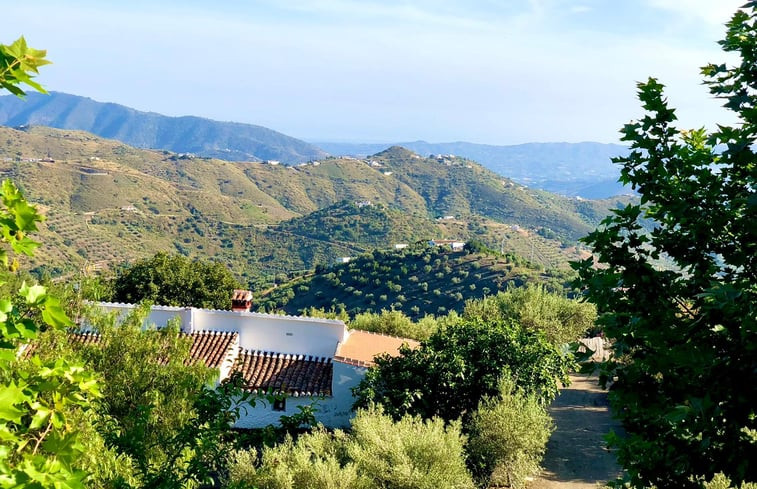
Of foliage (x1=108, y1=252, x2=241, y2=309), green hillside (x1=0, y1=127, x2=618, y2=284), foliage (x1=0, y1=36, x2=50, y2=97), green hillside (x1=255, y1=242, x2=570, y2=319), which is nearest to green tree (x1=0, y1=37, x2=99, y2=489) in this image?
foliage (x1=0, y1=36, x2=50, y2=97)

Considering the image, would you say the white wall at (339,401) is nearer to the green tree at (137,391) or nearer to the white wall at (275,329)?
the white wall at (275,329)

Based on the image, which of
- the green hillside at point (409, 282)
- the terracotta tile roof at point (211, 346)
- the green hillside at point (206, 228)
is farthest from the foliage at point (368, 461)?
the green hillside at point (206, 228)

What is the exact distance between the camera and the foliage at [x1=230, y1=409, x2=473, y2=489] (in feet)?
37.2

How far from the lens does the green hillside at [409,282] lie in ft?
213

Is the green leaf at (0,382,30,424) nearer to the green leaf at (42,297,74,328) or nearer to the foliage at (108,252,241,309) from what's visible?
the green leaf at (42,297,74,328)

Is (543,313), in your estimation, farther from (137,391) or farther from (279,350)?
(137,391)

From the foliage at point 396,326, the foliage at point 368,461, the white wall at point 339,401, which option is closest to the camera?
the foliage at point 368,461

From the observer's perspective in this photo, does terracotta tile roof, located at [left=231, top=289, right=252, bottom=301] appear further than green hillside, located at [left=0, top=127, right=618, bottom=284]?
No

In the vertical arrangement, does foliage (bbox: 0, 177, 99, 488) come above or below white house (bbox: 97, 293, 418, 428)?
above

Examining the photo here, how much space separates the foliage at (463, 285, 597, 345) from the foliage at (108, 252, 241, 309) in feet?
46.3

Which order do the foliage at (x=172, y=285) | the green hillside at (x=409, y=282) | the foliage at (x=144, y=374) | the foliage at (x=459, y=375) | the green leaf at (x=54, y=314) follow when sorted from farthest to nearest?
1. the green hillside at (x=409, y=282)
2. the foliage at (x=172, y=285)
3. the foliage at (x=459, y=375)
4. the foliage at (x=144, y=374)
5. the green leaf at (x=54, y=314)

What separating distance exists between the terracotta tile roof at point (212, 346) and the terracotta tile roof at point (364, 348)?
13.1 ft

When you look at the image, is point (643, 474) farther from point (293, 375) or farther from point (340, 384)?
point (293, 375)

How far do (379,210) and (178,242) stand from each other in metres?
47.3
